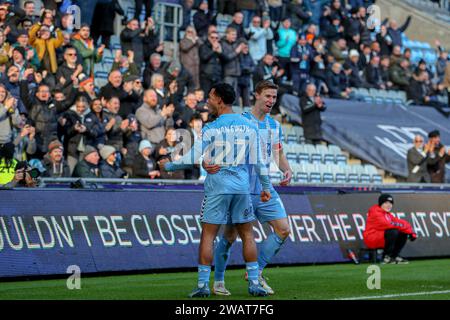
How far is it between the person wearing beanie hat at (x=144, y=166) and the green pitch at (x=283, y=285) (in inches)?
128

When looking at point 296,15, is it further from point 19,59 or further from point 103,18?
point 19,59

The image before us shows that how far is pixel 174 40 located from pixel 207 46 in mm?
2463

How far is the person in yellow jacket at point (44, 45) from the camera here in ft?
Result: 68.7

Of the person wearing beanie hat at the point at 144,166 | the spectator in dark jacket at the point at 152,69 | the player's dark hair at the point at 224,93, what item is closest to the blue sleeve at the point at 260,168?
the player's dark hair at the point at 224,93

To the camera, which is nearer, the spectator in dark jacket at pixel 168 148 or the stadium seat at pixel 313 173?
the spectator in dark jacket at pixel 168 148

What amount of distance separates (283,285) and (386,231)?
541cm

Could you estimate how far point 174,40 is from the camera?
2689 cm

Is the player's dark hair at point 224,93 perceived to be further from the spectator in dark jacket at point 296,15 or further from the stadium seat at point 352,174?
the spectator in dark jacket at point 296,15

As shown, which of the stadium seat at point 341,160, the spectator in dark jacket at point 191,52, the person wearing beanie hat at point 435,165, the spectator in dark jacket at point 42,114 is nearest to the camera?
the spectator in dark jacket at point 42,114

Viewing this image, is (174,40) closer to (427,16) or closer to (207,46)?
(207,46)

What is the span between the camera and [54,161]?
718 inches

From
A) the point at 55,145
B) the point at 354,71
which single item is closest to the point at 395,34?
the point at 354,71

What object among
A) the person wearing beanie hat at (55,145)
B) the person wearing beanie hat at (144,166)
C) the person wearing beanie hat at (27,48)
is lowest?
the person wearing beanie hat at (144,166)

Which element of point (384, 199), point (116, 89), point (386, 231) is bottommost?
point (386, 231)
